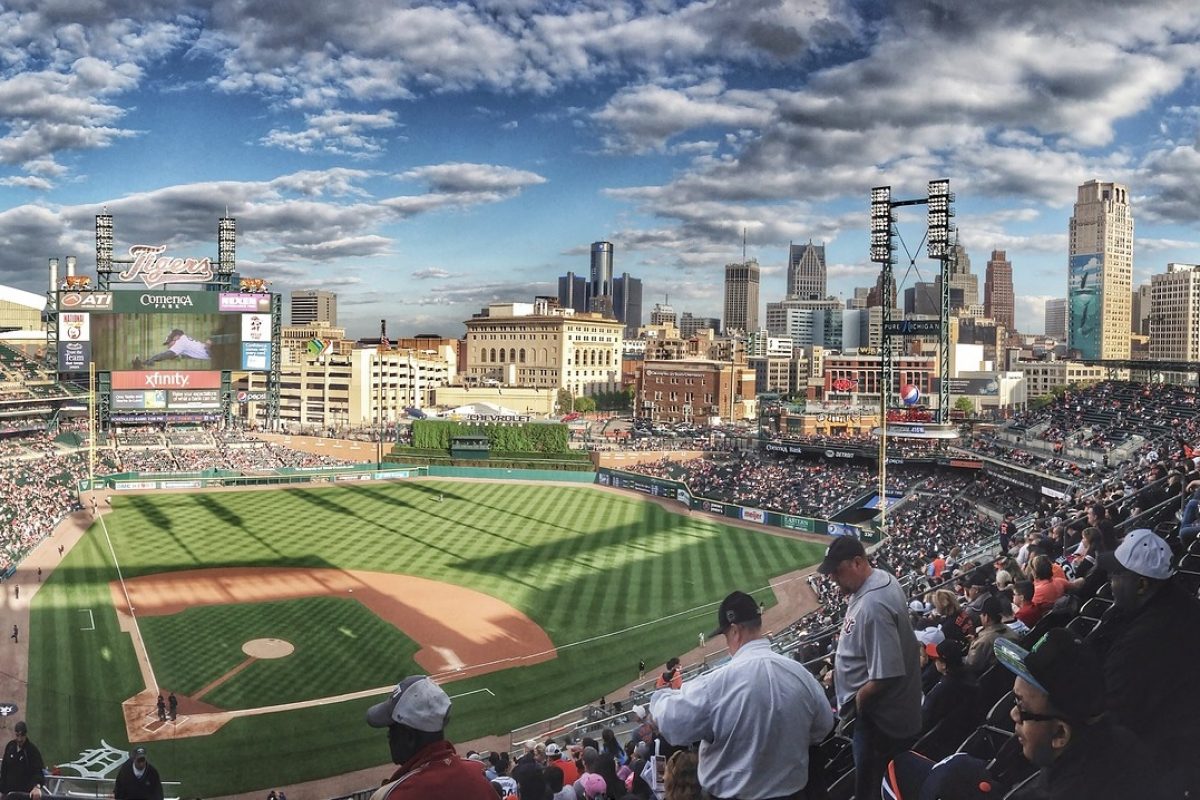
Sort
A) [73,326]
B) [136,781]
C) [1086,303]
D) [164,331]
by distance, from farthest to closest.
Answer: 1. [1086,303]
2. [164,331]
3. [73,326]
4. [136,781]

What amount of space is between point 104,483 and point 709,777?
56.0 metres

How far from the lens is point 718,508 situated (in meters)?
48.7

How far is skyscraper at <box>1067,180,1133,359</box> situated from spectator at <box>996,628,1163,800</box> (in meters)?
167

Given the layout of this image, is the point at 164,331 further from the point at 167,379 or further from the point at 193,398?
the point at 193,398

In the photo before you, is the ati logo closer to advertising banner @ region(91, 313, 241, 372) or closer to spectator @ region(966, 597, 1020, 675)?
advertising banner @ region(91, 313, 241, 372)

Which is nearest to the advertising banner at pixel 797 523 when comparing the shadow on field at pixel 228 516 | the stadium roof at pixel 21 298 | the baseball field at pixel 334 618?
the baseball field at pixel 334 618

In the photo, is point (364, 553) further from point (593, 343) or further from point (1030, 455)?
point (593, 343)

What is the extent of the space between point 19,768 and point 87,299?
62264mm

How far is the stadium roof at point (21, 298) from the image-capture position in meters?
89.2

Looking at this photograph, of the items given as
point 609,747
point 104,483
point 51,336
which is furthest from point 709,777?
point 51,336

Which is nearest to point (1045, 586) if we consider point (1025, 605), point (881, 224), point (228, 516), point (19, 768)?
point (1025, 605)

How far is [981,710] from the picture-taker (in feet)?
19.1

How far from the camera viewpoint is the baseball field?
800 inches

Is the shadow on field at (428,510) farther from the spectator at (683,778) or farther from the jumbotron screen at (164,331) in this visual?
the spectator at (683,778)
